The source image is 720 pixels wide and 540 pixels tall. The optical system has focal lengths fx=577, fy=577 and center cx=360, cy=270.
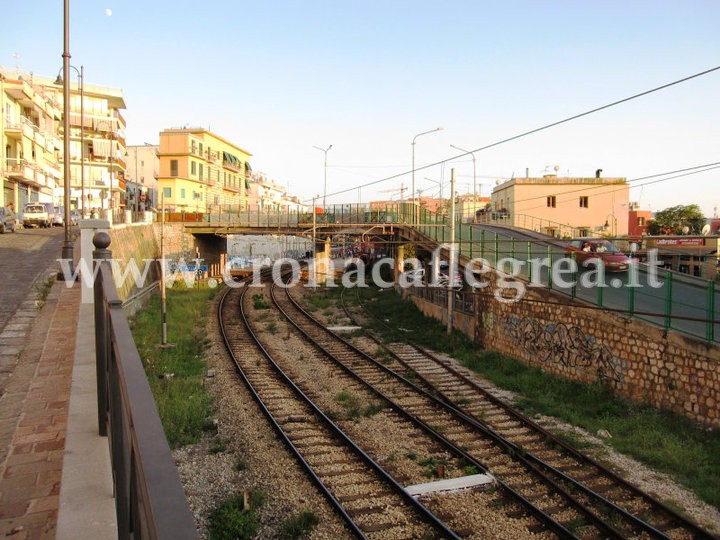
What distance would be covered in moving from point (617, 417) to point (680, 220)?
44.6 metres

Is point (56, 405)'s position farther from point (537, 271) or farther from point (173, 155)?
point (173, 155)

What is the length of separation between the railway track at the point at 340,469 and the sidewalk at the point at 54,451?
409 centimetres

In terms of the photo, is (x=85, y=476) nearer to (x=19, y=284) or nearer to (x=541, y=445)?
(x=541, y=445)

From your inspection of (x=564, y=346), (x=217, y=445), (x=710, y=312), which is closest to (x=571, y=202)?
(x=564, y=346)

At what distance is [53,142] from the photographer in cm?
5306

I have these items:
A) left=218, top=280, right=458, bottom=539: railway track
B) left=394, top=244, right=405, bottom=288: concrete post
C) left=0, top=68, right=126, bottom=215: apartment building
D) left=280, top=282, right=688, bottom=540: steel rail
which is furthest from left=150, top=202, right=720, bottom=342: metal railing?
left=0, top=68, right=126, bottom=215: apartment building

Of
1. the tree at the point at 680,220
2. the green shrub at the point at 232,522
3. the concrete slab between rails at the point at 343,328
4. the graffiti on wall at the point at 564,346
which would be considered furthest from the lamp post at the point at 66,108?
the tree at the point at 680,220

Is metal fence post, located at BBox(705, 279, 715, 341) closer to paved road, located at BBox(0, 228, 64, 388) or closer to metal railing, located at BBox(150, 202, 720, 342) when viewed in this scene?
metal railing, located at BBox(150, 202, 720, 342)

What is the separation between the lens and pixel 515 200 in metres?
50.9

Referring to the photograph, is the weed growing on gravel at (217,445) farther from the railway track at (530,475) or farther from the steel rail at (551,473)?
the steel rail at (551,473)

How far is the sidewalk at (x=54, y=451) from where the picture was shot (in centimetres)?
368

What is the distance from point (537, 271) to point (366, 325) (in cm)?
885

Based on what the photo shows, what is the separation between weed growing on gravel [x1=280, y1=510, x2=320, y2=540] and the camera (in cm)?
762

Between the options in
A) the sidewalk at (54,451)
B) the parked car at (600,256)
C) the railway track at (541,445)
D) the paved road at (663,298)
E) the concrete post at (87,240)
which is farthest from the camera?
the parked car at (600,256)
